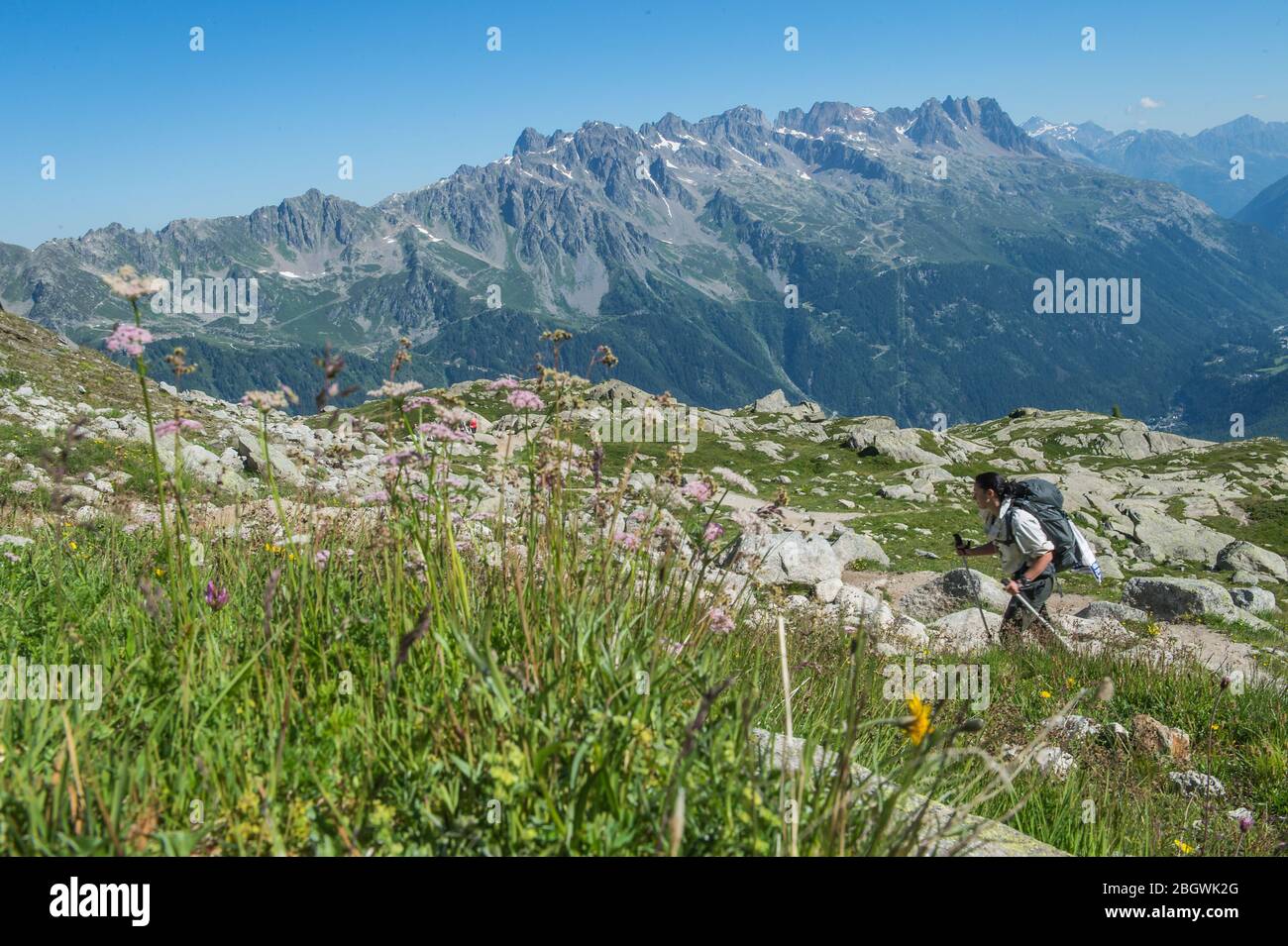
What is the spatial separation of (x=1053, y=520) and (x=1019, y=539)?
59cm

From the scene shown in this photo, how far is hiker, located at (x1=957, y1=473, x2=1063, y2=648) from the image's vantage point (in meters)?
10.3

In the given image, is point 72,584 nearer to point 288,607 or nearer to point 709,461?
point 288,607

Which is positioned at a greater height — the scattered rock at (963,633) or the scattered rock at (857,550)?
the scattered rock at (963,633)

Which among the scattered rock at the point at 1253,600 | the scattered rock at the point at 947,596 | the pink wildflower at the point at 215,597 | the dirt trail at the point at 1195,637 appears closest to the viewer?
the pink wildflower at the point at 215,597

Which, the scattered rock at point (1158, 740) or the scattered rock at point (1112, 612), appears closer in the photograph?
the scattered rock at point (1158, 740)

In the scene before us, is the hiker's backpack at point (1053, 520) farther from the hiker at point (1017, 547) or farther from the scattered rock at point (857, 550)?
the scattered rock at point (857, 550)

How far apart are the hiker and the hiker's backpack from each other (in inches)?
2.4

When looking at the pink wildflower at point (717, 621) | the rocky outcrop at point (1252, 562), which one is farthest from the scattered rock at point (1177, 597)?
the pink wildflower at point (717, 621)

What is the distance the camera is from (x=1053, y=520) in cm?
1053

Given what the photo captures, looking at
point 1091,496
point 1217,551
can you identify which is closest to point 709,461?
point 1091,496

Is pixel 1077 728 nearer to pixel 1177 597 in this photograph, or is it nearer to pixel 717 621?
pixel 717 621

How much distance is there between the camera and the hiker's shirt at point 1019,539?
407 inches

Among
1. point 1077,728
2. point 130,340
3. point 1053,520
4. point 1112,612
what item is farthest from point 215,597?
point 1112,612
